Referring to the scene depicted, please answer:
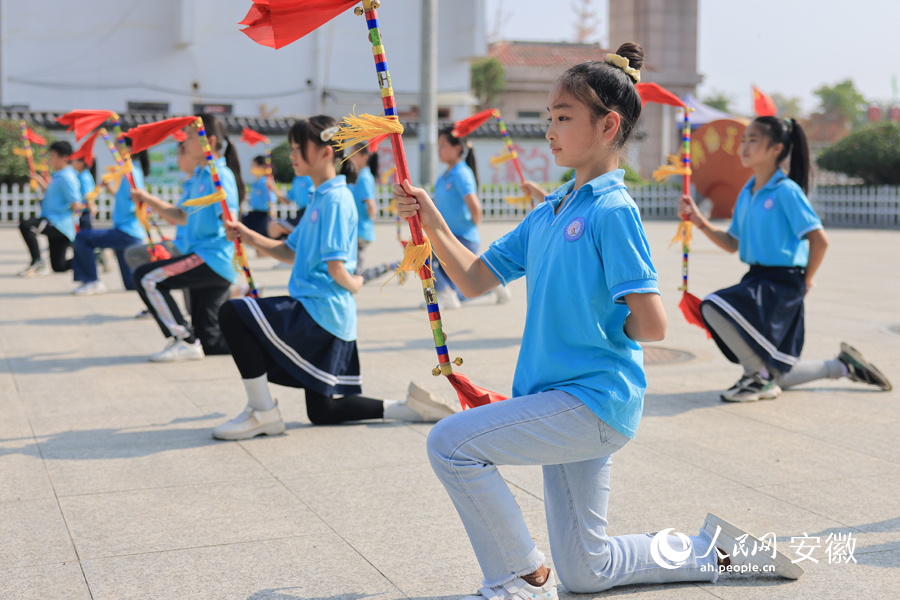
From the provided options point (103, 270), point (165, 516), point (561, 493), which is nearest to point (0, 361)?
point (165, 516)

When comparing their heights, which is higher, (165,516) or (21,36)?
(21,36)

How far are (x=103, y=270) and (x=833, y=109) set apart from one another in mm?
85964

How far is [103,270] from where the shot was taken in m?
12.7

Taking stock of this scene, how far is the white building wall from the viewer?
25.5 meters

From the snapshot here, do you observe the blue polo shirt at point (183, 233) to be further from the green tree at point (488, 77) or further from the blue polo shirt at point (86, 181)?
the green tree at point (488, 77)

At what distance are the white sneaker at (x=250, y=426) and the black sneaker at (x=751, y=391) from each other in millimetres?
2582

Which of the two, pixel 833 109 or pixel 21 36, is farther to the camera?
pixel 833 109

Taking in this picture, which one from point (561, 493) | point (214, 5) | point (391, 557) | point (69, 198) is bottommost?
point (391, 557)

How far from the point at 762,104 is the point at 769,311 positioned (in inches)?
61.2

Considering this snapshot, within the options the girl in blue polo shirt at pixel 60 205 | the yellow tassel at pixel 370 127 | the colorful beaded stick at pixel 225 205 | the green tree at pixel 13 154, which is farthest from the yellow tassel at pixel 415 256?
the green tree at pixel 13 154

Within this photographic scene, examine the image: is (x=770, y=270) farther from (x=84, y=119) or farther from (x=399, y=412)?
(x=84, y=119)

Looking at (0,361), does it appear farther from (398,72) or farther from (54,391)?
(398,72)

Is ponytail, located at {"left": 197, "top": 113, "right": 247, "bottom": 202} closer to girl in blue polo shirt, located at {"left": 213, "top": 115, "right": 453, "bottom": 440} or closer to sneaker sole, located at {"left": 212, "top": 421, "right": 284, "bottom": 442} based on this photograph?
girl in blue polo shirt, located at {"left": 213, "top": 115, "right": 453, "bottom": 440}

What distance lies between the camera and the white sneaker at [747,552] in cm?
290
